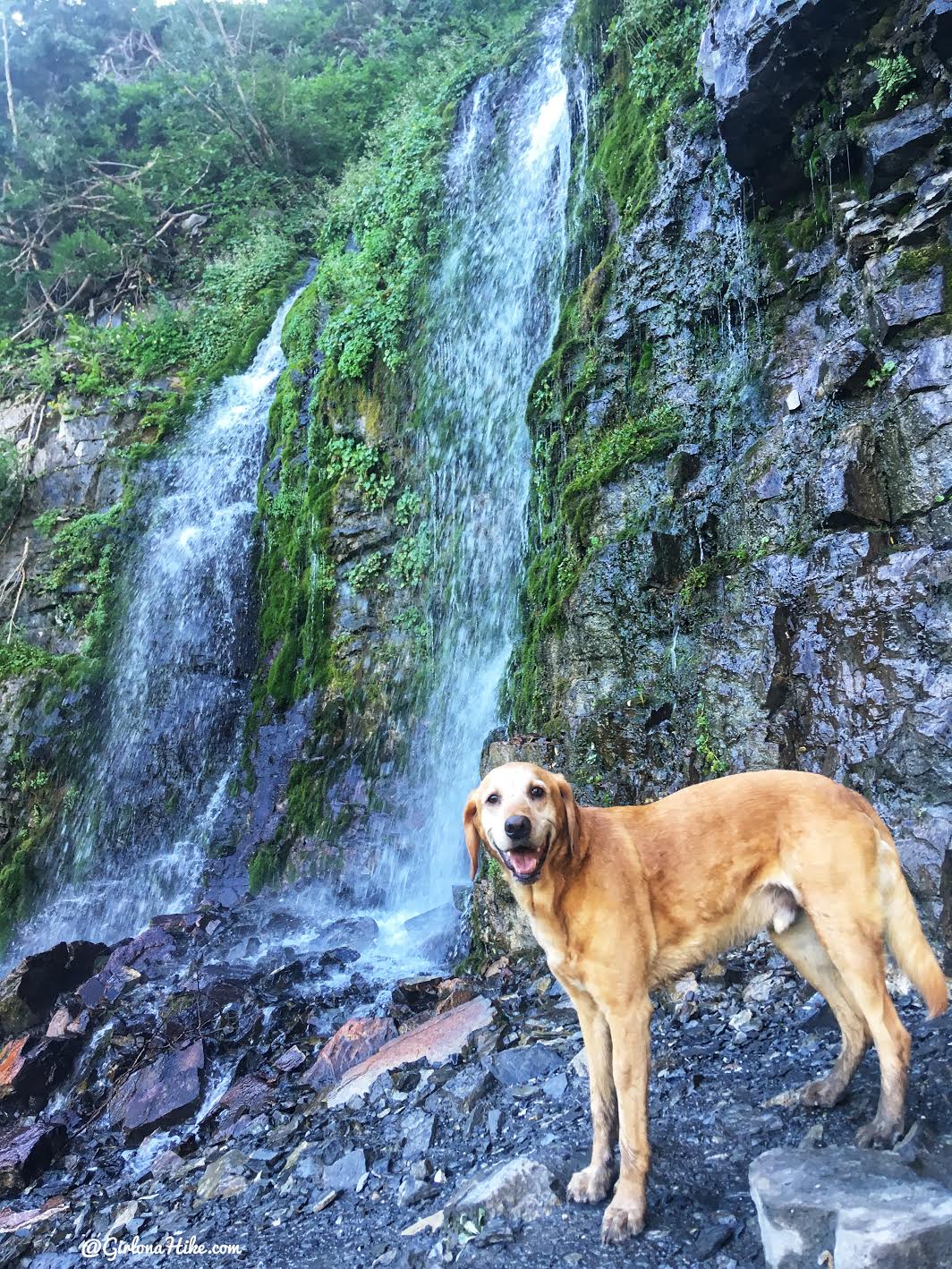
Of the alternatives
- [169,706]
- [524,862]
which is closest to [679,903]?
[524,862]

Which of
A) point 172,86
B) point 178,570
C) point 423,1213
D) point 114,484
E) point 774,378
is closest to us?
point 423,1213

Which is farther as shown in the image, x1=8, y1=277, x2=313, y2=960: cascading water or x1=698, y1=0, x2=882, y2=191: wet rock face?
x1=8, y1=277, x2=313, y2=960: cascading water

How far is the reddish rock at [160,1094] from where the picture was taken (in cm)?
650

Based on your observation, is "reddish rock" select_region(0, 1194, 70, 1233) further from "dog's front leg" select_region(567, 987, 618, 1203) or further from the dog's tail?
the dog's tail

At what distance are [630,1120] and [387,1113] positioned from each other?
247 cm

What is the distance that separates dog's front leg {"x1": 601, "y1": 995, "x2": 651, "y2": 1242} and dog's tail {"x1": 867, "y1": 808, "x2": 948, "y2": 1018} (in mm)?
1049

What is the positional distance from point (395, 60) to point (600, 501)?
824 inches

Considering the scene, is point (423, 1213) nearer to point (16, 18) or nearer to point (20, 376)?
point (20, 376)

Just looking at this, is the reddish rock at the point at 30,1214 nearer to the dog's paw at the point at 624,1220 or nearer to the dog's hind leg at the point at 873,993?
the dog's paw at the point at 624,1220

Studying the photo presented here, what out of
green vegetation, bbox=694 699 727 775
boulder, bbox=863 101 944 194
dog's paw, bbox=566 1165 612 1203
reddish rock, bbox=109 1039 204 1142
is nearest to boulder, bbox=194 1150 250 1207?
reddish rock, bbox=109 1039 204 1142

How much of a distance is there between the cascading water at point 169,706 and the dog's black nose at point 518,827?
10289 millimetres

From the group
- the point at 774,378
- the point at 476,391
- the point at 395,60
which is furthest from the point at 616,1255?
the point at 395,60

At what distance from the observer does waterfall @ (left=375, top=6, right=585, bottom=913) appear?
10.8 metres

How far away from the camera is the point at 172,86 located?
24953mm
